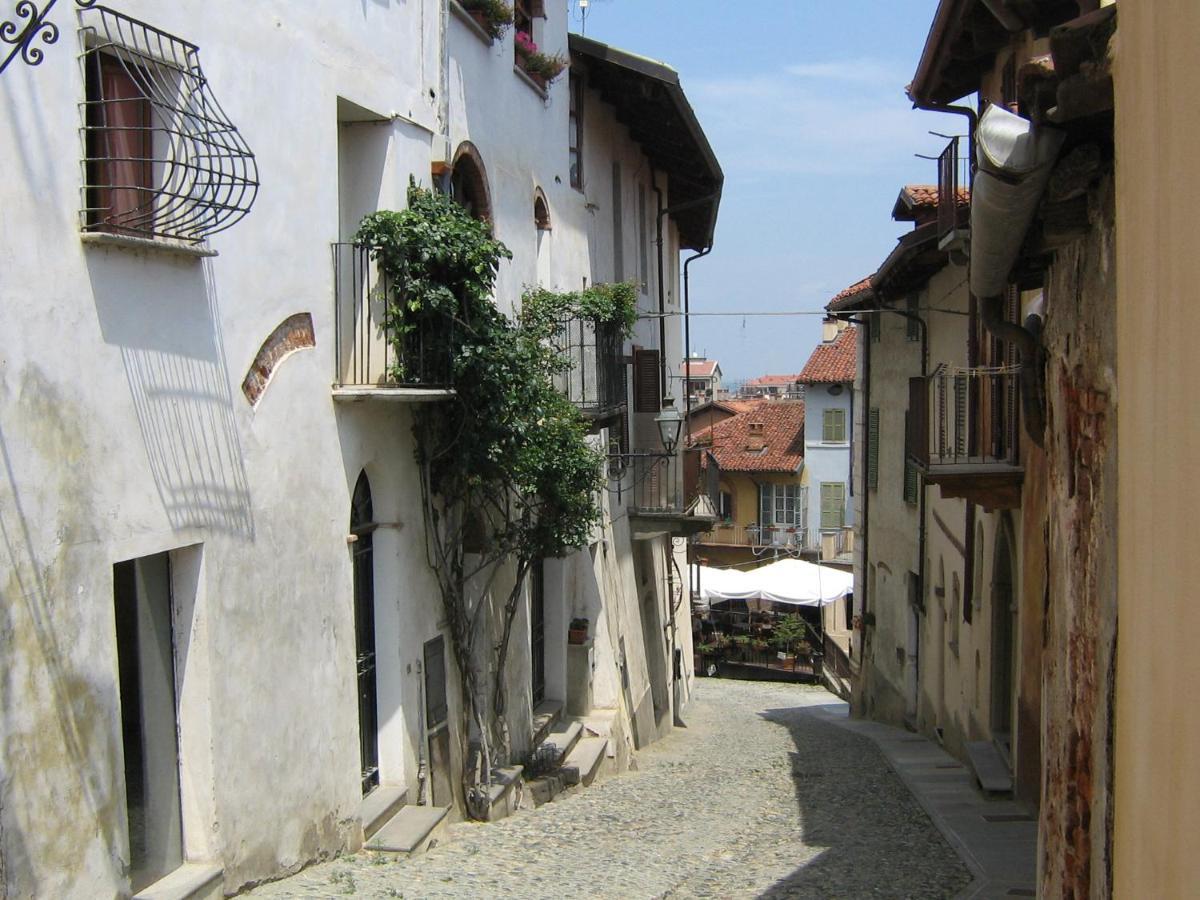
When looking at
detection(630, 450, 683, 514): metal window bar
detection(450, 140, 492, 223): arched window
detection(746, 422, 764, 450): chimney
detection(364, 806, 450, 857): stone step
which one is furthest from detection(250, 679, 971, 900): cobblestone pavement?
detection(746, 422, 764, 450): chimney

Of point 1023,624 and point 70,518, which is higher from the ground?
point 70,518

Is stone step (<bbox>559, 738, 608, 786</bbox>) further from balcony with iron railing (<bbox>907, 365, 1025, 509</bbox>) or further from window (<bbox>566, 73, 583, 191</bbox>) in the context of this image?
window (<bbox>566, 73, 583, 191</bbox>)

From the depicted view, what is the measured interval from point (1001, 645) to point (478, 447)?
6.74 metres

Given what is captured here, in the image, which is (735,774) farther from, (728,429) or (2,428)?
(728,429)

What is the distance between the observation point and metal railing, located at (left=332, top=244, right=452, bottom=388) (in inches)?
400

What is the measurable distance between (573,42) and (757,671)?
933 inches

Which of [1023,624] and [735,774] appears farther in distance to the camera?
[735,774]

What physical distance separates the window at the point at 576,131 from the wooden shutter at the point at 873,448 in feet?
29.9

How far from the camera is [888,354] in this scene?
24062 mm

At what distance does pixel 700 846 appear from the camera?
11383mm

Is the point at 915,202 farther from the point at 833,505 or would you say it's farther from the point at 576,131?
the point at 833,505

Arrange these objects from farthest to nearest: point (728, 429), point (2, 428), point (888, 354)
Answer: point (728, 429)
point (888, 354)
point (2, 428)

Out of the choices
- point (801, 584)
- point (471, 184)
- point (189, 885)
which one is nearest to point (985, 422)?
point (471, 184)

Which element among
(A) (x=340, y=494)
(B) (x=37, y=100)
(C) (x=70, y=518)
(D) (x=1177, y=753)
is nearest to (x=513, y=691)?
(A) (x=340, y=494)
